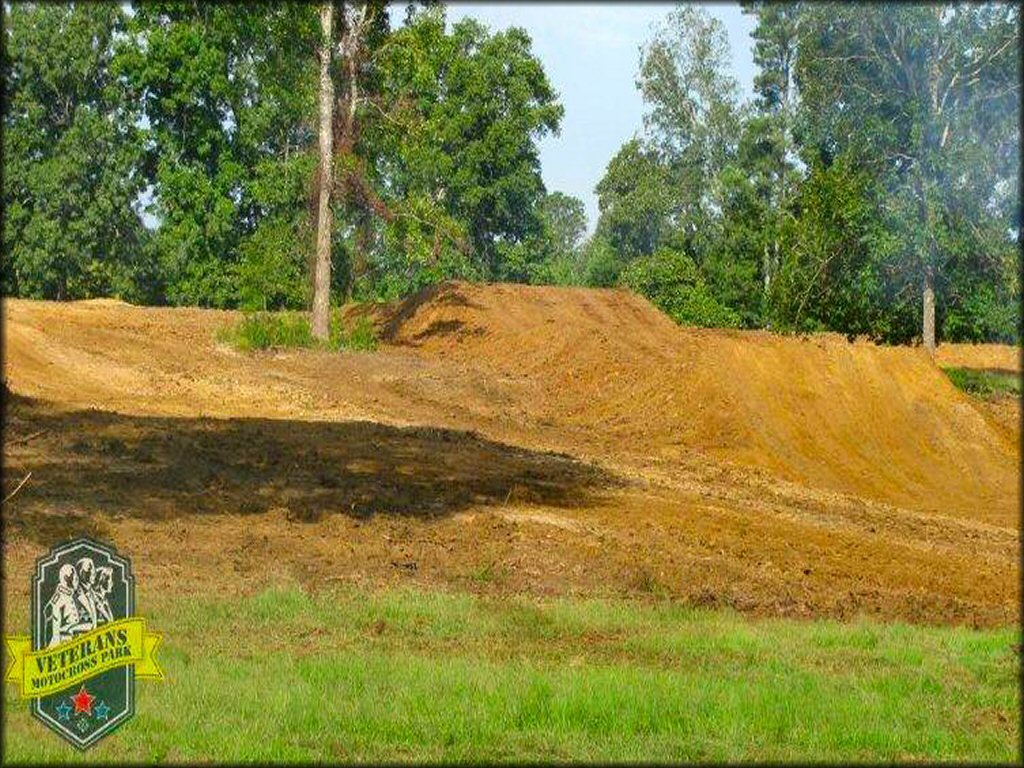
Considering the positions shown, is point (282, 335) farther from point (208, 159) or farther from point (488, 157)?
point (488, 157)

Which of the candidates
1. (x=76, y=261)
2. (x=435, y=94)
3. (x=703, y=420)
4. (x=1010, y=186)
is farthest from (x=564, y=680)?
(x=435, y=94)

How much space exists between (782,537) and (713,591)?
3377mm

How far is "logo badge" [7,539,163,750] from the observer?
7.88 meters

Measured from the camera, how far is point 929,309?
38.0 meters

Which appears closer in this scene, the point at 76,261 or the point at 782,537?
the point at 782,537

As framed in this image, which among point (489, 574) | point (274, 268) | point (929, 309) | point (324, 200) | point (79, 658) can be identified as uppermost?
point (324, 200)

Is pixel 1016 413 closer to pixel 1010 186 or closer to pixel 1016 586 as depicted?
pixel 1010 186

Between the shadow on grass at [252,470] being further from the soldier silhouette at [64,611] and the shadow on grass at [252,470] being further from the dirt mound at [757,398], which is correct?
the soldier silhouette at [64,611]

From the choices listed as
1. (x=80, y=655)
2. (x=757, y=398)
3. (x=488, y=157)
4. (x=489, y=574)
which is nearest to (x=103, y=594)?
(x=80, y=655)

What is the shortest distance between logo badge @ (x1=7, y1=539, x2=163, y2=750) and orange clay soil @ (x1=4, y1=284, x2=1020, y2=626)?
421cm

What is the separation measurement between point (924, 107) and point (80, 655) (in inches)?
1203

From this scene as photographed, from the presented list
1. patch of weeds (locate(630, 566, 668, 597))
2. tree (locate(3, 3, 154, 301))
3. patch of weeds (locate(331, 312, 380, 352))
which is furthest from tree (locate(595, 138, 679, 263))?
patch of weeds (locate(630, 566, 668, 597))

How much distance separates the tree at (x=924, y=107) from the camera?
109 feet

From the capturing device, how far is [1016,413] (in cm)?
3098
